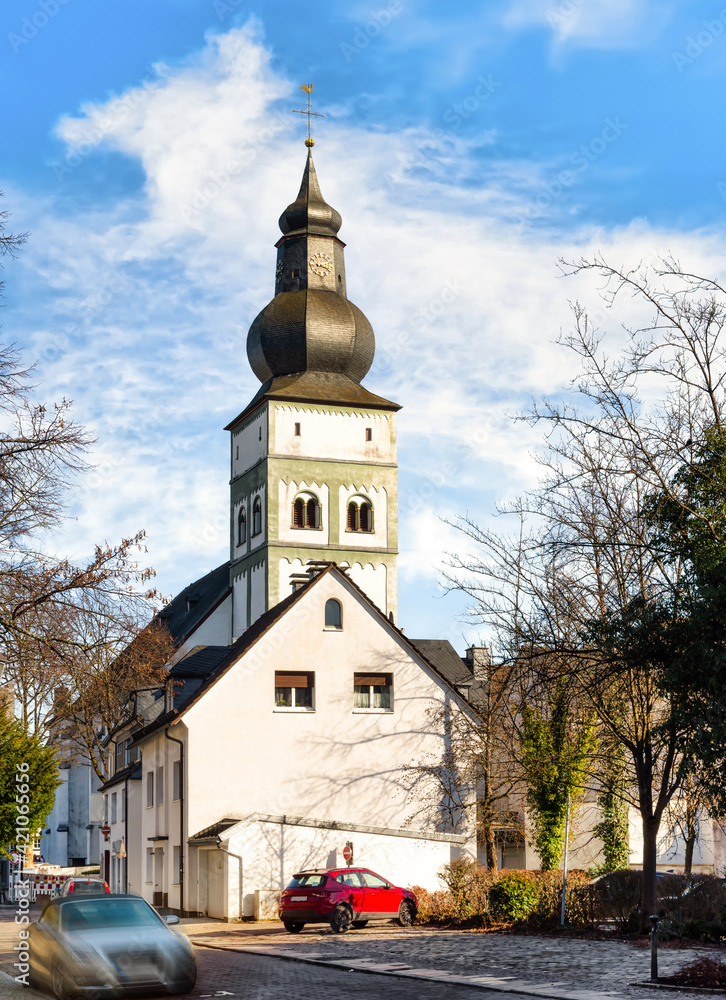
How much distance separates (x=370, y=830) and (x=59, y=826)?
55.9m

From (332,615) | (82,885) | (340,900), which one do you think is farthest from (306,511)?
(340,900)

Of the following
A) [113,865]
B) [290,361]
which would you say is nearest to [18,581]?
[113,865]

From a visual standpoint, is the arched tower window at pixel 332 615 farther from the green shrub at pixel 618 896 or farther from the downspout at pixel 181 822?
the green shrub at pixel 618 896

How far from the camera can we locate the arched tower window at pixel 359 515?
64.6 metres

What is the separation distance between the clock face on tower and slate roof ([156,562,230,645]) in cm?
1725

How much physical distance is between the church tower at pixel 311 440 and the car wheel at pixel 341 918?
34.8m

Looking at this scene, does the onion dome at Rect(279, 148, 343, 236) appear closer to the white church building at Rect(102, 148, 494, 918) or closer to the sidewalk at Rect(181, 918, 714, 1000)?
the white church building at Rect(102, 148, 494, 918)

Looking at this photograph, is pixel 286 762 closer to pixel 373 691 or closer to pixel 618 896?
pixel 373 691

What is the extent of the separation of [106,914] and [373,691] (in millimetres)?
22621

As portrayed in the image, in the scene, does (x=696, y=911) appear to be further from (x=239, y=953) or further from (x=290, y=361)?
(x=290, y=361)

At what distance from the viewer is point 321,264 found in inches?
2630

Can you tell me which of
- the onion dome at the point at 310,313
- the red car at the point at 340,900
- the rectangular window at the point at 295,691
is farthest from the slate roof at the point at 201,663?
the onion dome at the point at 310,313

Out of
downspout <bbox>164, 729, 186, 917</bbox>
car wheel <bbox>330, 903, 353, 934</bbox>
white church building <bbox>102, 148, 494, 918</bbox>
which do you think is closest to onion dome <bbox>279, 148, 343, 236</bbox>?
white church building <bbox>102, 148, 494, 918</bbox>

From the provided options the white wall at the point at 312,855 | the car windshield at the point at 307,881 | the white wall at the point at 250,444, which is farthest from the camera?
the white wall at the point at 250,444
